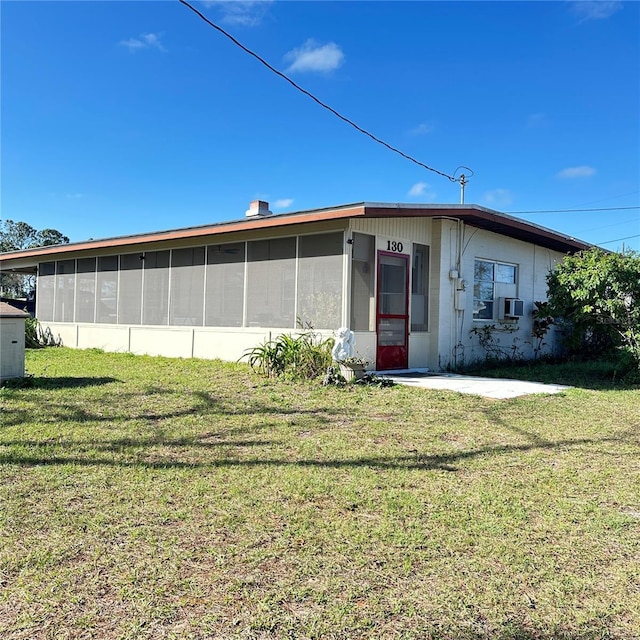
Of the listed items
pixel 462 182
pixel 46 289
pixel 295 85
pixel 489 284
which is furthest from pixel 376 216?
pixel 462 182

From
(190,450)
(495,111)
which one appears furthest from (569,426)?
(495,111)

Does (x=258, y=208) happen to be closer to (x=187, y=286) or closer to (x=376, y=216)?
(x=187, y=286)

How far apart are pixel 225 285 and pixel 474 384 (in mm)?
5315

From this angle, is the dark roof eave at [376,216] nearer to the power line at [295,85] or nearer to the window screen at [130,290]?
the window screen at [130,290]

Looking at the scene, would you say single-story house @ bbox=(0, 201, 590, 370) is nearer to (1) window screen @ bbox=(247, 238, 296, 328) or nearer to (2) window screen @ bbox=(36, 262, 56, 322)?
(1) window screen @ bbox=(247, 238, 296, 328)

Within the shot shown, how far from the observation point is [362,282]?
8.96m

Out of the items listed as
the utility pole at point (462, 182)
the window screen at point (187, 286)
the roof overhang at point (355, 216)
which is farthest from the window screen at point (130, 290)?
the utility pole at point (462, 182)

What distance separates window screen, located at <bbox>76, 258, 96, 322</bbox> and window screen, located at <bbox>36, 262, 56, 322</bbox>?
1.37m

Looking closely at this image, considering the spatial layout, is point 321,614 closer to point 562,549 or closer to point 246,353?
point 562,549

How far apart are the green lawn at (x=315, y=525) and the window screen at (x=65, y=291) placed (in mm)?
9592

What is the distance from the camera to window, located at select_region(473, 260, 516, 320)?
1091 centimetres

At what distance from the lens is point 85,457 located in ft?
13.3

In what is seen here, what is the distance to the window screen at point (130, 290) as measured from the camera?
41.4 feet

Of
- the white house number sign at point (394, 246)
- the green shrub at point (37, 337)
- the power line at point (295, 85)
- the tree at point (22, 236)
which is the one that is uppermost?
the tree at point (22, 236)
